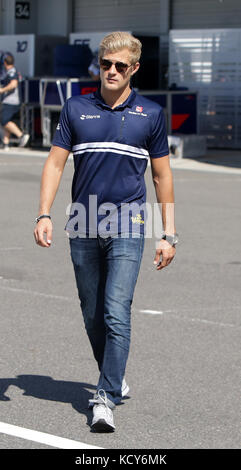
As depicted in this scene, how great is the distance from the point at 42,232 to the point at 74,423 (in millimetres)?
999

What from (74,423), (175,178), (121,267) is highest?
(121,267)

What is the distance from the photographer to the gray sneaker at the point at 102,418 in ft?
17.3

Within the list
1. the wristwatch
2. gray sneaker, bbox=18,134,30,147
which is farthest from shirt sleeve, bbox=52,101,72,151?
gray sneaker, bbox=18,134,30,147

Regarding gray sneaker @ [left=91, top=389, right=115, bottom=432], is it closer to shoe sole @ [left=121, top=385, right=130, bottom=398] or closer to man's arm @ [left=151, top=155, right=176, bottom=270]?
shoe sole @ [left=121, top=385, right=130, bottom=398]

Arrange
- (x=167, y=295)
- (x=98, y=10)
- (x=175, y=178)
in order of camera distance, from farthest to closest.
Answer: (x=98, y=10), (x=175, y=178), (x=167, y=295)

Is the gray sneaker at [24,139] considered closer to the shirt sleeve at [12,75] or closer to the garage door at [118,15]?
the shirt sleeve at [12,75]

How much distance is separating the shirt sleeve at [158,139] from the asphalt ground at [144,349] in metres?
1.38

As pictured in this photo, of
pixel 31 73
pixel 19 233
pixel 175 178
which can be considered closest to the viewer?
pixel 19 233

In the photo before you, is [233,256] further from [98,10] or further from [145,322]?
[98,10]

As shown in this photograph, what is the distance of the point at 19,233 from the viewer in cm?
1189

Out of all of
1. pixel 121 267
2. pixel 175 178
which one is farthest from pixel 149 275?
pixel 175 178

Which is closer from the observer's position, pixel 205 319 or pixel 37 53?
pixel 205 319

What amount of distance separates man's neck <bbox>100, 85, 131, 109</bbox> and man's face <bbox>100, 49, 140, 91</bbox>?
28mm

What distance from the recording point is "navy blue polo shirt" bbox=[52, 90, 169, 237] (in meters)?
5.43
